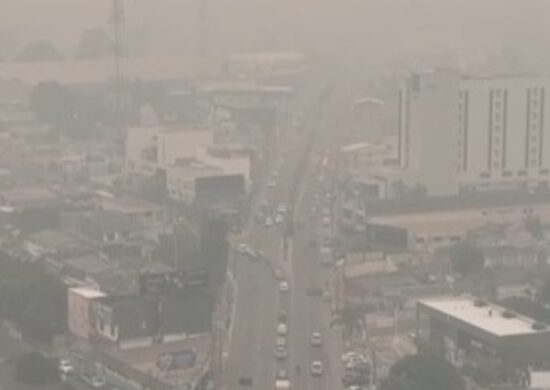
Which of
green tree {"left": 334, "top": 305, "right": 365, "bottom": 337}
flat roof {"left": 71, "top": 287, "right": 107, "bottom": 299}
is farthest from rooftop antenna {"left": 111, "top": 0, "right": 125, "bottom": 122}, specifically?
green tree {"left": 334, "top": 305, "right": 365, "bottom": 337}

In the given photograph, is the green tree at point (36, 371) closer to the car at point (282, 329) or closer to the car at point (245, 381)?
the car at point (245, 381)

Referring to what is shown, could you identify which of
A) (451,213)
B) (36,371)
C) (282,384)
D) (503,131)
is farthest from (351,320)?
(503,131)

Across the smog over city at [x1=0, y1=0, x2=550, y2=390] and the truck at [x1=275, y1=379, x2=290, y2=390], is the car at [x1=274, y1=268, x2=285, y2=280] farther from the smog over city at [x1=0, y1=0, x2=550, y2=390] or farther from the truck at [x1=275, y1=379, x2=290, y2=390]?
the truck at [x1=275, y1=379, x2=290, y2=390]

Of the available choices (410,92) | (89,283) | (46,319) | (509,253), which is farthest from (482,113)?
(46,319)

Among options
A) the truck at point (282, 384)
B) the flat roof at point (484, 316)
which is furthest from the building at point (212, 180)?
the truck at point (282, 384)

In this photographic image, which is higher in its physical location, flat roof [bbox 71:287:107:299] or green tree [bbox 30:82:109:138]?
green tree [bbox 30:82:109:138]

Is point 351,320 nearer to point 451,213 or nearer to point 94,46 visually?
point 451,213
